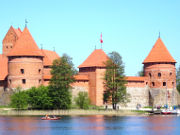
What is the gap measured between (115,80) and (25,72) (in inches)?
368

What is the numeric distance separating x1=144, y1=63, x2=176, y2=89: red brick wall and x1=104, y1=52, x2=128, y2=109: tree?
26.3 ft

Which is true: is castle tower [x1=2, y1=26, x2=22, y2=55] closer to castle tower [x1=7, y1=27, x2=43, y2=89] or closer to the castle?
the castle

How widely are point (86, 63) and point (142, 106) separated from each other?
8278 mm

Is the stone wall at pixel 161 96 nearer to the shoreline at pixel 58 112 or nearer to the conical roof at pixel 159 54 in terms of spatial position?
the conical roof at pixel 159 54

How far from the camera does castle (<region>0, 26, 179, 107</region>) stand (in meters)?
55.9

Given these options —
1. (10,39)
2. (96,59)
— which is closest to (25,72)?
(96,59)

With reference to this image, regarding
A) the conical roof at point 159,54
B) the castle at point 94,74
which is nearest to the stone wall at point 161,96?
the castle at point 94,74

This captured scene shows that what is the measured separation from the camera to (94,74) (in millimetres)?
59562

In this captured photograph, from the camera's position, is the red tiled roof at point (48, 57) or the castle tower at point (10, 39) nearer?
the red tiled roof at point (48, 57)

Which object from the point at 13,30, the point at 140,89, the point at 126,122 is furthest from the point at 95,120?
the point at 13,30

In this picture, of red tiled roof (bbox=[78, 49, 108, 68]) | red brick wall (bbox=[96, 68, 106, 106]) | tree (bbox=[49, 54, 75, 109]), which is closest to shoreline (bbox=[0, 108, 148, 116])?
tree (bbox=[49, 54, 75, 109])

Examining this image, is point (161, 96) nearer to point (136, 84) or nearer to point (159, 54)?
point (136, 84)

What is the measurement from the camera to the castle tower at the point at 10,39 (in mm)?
69625

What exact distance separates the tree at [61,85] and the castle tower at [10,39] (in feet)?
60.1
